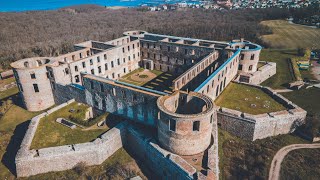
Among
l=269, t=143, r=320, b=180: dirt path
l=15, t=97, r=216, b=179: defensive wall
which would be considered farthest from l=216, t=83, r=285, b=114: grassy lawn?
l=15, t=97, r=216, b=179: defensive wall

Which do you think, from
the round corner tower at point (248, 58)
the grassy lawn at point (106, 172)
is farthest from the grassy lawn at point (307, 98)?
the grassy lawn at point (106, 172)

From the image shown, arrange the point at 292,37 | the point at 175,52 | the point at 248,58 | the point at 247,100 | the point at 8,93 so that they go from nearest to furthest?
1. the point at 247,100
2. the point at 248,58
3. the point at 8,93
4. the point at 175,52
5. the point at 292,37

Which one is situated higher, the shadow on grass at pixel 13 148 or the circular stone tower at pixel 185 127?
the circular stone tower at pixel 185 127

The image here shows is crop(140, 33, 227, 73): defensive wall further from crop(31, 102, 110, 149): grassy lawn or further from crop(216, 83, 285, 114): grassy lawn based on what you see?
crop(31, 102, 110, 149): grassy lawn

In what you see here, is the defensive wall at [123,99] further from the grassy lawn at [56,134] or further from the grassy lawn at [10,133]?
the grassy lawn at [10,133]

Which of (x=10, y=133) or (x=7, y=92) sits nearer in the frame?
(x=10, y=133)

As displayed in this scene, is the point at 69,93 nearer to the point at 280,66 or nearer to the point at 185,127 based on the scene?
the point at 185,127

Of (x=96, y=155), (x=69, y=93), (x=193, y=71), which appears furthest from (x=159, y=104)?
(x=69, y=93)
